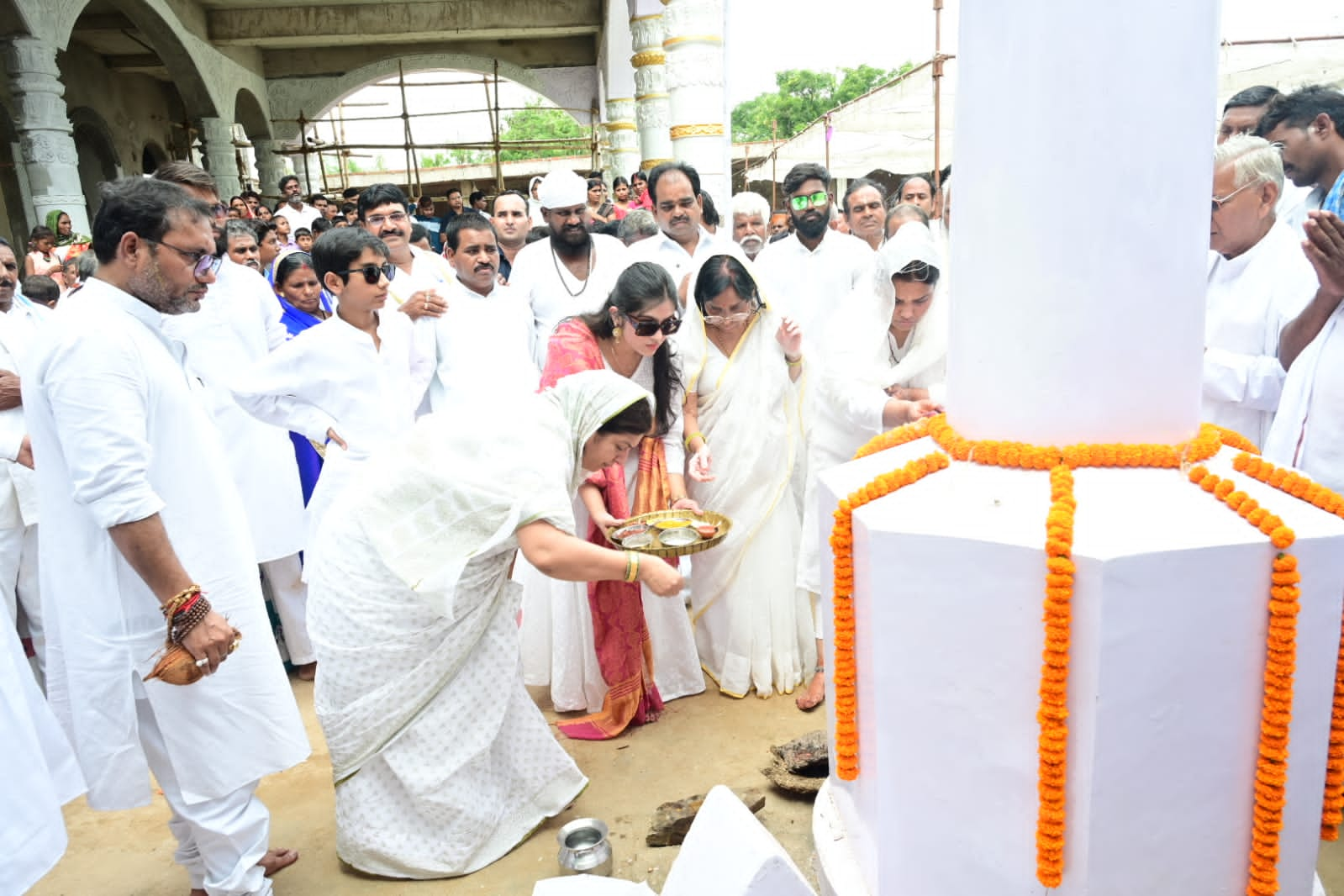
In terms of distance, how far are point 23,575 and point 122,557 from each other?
1.73 m

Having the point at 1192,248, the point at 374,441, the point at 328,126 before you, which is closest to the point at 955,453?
the point at 1192,248

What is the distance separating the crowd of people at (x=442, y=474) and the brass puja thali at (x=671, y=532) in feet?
0.24

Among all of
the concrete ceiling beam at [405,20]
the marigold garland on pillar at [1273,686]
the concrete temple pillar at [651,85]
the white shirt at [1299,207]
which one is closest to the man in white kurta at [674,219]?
the white shirt at [1299,207]

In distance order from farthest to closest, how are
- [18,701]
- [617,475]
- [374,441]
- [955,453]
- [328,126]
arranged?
[328,126] → [374,441] → [617,475] → [18,701] → [955,453]

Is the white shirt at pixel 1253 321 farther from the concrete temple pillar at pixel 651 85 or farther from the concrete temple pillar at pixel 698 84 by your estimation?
the concrete temple pillar at pixel 651 85

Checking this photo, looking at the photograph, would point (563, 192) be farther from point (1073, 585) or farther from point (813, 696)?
point (1073, 585)

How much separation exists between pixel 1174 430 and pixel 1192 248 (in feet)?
1.01

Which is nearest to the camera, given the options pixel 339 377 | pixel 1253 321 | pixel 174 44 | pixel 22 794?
pixel 22 794

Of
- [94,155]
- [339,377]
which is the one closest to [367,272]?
[339,377]

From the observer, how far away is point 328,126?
24.0 meters

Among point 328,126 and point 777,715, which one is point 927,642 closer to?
point 777,715

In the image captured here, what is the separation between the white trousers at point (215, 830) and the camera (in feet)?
7.21

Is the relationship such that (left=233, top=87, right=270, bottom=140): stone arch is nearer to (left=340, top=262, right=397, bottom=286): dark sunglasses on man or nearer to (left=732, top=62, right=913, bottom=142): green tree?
(left=340, top=262, right=397, bottom=286): dark sunglasses on man

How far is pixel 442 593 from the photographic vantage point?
7.47 feet
